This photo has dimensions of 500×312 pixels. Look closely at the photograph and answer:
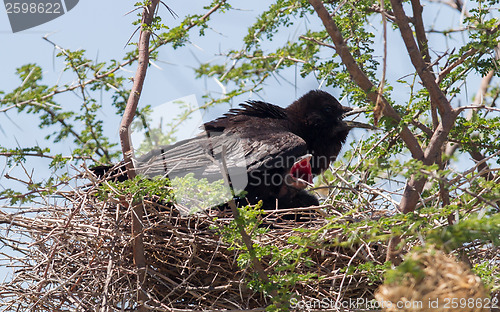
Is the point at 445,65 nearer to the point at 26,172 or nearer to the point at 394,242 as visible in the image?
the point at 394,242

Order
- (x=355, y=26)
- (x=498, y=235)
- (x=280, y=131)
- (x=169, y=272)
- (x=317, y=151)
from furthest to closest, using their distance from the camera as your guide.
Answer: (x=317, y=151), (x=280, y=131), (x=355, y=26), (x=169, y=272), (x=498, y=235)

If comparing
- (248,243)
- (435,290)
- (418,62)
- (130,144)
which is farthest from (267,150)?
(435,290)

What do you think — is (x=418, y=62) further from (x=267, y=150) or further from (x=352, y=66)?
(x=267, y=150)

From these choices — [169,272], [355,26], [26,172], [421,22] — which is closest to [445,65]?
[421,22]

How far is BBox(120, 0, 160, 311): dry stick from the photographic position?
471 centimetres

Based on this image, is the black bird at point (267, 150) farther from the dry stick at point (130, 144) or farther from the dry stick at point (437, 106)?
the dry stick at point (437, 106)

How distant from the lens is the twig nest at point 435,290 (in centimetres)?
327

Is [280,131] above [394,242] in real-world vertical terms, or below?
above

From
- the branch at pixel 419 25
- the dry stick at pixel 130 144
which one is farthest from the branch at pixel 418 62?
the dry stick at pixel 130 144

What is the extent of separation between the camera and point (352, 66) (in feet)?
14.5

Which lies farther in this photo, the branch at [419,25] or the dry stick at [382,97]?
the branch at [419,25]

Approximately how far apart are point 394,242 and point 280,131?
7.30 ft

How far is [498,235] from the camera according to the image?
3.35 meters

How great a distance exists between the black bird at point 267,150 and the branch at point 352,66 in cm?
120
